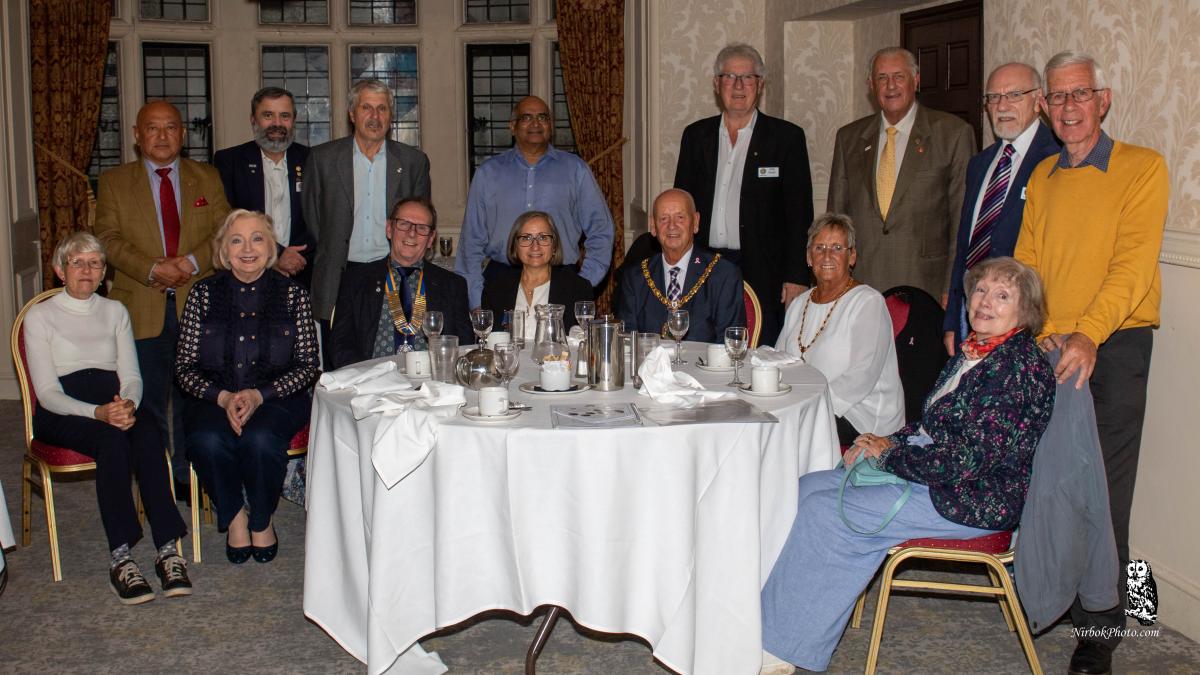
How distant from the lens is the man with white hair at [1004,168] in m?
3.96

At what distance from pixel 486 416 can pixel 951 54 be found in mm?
3908

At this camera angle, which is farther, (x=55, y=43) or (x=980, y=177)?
(x=55, y=43)

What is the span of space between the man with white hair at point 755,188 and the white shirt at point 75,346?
2.53 metres

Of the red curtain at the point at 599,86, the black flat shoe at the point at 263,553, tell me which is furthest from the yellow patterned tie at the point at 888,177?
the red curtain at the point at 599,86

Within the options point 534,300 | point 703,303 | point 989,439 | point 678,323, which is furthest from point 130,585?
point 989,439

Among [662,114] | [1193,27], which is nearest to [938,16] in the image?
[662,114]

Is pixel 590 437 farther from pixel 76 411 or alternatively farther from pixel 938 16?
pixel 938 16

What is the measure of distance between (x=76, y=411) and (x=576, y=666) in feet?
6.66

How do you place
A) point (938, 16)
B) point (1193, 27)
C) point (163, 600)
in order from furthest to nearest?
1. point (938, 16)
2. point (163, 600)
3. point (1193, 27)

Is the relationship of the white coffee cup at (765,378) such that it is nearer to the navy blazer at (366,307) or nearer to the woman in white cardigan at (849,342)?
the woman in white cardigan at (849,342)

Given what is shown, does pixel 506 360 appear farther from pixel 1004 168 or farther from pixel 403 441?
pixel 1004 168

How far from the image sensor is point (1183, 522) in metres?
3.60

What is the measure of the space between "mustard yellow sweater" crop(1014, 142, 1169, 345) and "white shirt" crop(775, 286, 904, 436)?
0.60m

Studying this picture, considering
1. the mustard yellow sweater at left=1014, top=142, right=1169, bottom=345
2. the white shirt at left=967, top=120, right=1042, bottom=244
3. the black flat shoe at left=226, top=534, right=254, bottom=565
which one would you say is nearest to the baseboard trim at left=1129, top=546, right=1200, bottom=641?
the mustard yellow sweater at left=1014, top=142, right=1169, bottom=345
